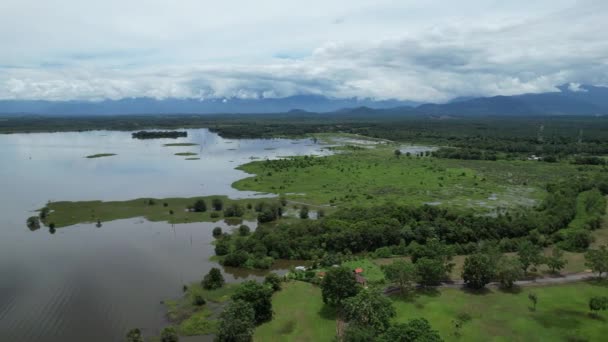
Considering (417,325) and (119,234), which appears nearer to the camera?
(417,325)

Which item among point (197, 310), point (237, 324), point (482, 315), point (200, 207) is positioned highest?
point (200, 207)

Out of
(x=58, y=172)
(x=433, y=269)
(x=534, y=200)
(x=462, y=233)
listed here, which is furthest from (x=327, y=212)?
(x=58, y=172)

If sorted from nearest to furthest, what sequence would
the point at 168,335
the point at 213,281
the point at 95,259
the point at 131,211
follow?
the point at 168,335, the point at 213,281, the point at 95,259, the point at 131,211

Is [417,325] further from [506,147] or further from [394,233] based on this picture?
[506,147]

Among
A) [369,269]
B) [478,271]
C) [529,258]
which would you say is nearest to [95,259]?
[369,269]

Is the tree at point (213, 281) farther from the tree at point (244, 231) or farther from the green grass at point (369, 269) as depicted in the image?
the tree at point (244, 231)

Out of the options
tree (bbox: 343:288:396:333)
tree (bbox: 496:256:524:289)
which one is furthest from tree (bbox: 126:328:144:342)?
tree (bbox: 496:256:524:289)

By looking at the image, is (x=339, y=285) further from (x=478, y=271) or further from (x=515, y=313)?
(x=515, y=313)
